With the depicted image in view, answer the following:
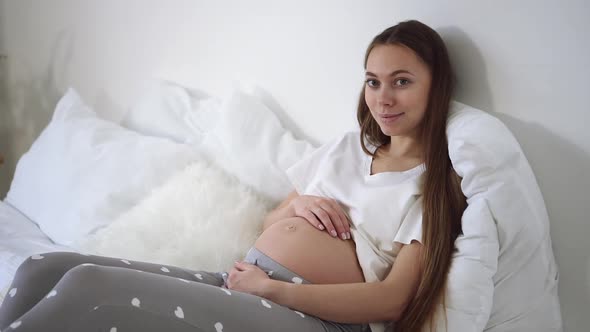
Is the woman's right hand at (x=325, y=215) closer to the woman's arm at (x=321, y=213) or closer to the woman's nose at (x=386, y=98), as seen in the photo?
the woman's arm at (x=321, y=213)

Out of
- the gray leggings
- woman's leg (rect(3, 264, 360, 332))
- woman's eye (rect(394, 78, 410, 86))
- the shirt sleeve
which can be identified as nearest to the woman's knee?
the gray leggings

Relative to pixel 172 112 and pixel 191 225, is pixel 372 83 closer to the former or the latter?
pixel 191 225

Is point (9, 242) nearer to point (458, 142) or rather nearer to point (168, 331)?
point (168, 331)

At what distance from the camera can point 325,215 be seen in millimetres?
1196

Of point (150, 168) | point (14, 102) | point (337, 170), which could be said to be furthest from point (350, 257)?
point (14, 102)

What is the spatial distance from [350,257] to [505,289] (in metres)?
0.33

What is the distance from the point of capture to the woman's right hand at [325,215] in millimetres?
1185

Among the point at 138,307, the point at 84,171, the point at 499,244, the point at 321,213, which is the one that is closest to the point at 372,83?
the point at 321,213

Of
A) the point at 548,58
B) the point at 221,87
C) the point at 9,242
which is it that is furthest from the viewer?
the point at 221,87

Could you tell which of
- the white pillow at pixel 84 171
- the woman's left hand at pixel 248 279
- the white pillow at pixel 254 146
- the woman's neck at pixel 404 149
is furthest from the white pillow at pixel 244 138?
the woman's left hand at pixel 248 279

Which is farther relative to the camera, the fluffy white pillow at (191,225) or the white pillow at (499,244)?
the fluffy white pillow at (191,225)

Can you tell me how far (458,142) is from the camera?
1.04 m

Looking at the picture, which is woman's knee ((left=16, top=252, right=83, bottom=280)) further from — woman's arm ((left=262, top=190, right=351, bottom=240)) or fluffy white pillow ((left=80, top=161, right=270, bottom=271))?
woman's arm ((left=262, top=190, right=351, bottom=240))

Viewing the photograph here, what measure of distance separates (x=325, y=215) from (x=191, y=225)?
398 mm
